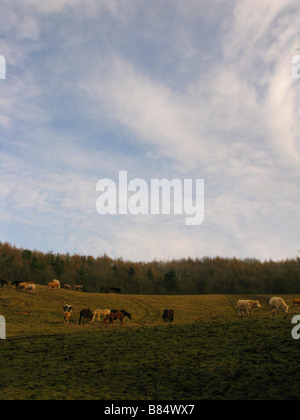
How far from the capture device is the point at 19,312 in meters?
45.7

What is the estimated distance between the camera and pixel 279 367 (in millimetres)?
16047

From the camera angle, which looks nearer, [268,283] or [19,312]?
[19,312]

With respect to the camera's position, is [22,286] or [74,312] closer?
[74,312]

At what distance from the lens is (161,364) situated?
60.5 ft

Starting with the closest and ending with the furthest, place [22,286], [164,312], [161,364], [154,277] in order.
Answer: [161,364] < [164,312] < [22,286] < [154,277]

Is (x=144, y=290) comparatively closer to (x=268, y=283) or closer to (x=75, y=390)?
(x=268, y=283)

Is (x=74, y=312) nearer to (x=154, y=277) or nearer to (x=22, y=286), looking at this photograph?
(x=22, y=286)

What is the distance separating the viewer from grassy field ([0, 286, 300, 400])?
14.4 meters

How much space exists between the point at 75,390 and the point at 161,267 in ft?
567

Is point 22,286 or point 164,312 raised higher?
point 22,286

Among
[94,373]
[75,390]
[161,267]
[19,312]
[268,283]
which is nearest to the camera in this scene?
[75,390]

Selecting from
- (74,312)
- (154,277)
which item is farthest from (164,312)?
(154,277)
